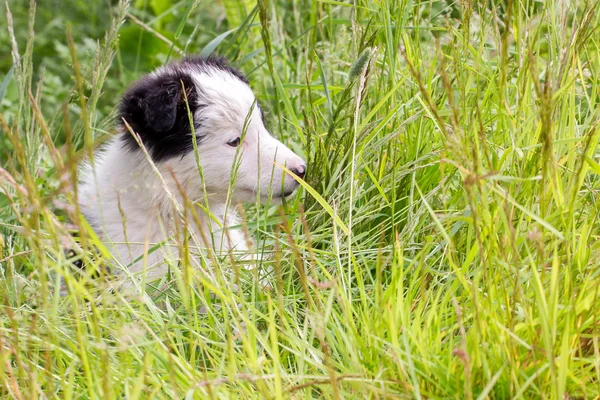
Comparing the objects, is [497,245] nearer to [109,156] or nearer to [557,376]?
[557,376]

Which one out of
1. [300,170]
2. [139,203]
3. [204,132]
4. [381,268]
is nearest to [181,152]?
[204,132]

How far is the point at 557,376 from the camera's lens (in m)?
1.51

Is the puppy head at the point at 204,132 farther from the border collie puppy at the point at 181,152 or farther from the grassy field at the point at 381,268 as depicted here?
the grassy field at the point at 381,268

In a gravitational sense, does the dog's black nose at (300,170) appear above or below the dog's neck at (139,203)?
above

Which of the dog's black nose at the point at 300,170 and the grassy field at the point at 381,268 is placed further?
the dog's black nose at the point at 300,170

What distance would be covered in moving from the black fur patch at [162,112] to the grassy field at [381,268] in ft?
0.35

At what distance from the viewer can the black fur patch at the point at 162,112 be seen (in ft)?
8.70

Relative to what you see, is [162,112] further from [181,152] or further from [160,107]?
[181,152]

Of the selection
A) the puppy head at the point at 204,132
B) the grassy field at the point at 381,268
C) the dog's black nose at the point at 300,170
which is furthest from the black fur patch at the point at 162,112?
the dog's black nose at the point at 300,170

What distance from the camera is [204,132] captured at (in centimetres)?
281

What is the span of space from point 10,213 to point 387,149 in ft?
4.47

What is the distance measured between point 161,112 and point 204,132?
21 cm

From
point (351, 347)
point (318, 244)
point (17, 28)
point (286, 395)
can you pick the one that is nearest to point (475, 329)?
point (351, 347)

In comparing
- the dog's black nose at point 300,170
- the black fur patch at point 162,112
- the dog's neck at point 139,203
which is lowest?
the dog's neck at point 139,203
